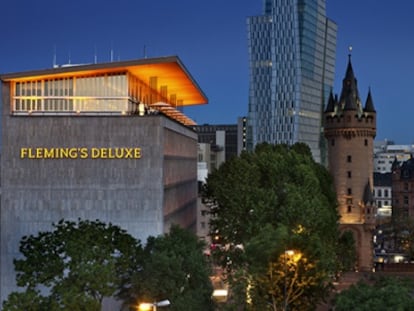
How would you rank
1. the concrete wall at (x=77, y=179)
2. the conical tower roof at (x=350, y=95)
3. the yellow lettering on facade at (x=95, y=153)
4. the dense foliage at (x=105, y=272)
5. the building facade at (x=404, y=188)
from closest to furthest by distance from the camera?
the dense foliage at (x=105, y=272)
the concrete wall at (x=77, y=179)
the yellow lettering on facade at (x=95, y=153)
the conical tower roof at (x=350, y=95)
the building facade at (x=404, y=188)

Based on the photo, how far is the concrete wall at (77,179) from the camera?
186 ft

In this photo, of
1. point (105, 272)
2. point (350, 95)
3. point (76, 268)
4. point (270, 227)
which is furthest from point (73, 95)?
point (350, 95)

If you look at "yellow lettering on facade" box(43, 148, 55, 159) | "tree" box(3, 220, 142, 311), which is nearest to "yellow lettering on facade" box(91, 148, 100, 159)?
"yellow lettering on facade" box(43, 148, 55, 159)

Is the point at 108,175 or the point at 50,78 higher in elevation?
the point at 50,78

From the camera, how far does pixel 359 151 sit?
379ft

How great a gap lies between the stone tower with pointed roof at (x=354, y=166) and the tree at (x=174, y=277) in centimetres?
6977

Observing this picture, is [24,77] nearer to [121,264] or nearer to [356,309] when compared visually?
[121,264]

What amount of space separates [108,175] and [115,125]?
416 cm

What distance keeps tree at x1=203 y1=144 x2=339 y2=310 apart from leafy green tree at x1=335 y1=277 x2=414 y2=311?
9.96m

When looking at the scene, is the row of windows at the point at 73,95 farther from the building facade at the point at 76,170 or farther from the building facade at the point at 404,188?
the building facade at the point at 404,188

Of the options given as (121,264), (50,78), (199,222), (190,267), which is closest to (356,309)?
(190,267)

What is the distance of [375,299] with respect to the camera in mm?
34844

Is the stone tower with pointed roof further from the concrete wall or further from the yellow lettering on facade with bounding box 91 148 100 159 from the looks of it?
the yellow lettering on facade with bounding box 91 148 100 159

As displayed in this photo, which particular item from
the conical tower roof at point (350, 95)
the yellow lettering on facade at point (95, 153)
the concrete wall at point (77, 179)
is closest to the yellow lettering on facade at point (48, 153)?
the concrete wall at point (77, 179)
